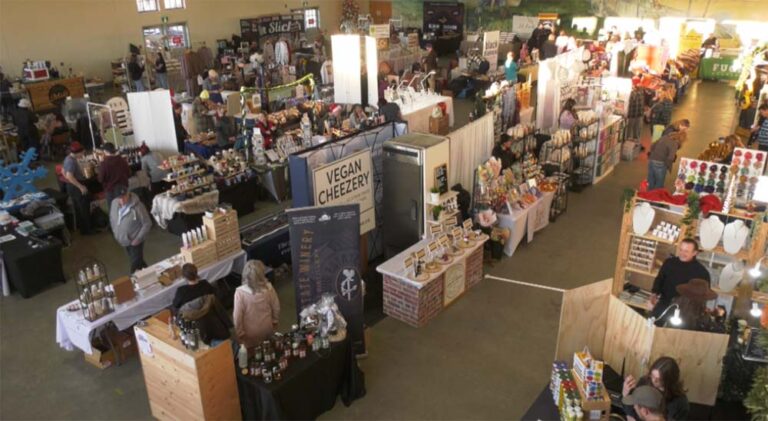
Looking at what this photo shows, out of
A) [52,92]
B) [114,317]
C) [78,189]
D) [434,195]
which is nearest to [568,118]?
[434,195]

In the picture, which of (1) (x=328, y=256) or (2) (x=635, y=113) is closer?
(1) (x=328, y=256)

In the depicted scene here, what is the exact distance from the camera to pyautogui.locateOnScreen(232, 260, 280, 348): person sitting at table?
555cm

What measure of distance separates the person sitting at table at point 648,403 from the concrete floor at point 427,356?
158cm

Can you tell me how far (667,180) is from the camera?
11203mm

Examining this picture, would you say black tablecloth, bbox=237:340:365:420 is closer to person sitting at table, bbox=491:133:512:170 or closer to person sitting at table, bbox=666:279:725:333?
person sitting at table, bbox=666:279:725:333

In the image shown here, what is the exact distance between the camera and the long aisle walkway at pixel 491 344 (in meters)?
5.80

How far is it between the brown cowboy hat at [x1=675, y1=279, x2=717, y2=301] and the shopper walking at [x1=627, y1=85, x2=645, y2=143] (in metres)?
7.80

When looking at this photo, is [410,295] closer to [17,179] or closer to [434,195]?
[434,195]

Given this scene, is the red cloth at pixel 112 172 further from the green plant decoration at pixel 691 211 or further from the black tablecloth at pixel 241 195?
the green plant decoration at pixel 691 211

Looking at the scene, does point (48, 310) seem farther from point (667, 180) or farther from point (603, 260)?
point (667, 180)

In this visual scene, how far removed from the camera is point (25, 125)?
12.5 m

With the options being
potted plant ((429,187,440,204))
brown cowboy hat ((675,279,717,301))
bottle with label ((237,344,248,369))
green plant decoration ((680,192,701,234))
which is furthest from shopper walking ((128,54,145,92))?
brown cowboy hat ((675,279,717,301))

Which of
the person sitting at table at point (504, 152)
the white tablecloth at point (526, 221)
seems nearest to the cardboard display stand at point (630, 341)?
the white tablecloth at point (526, 221)

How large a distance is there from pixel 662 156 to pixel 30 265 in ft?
29.5
